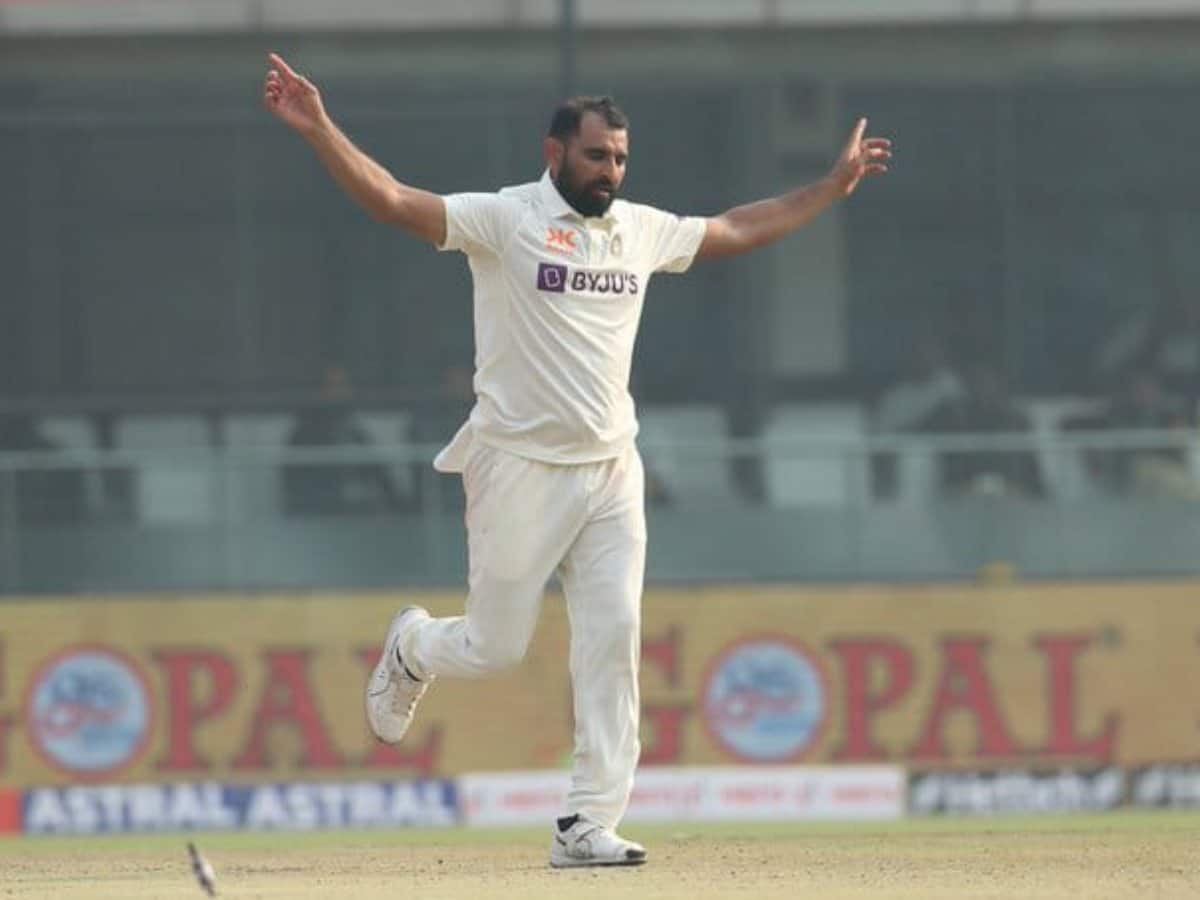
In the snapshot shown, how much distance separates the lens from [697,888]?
8898 millimetres

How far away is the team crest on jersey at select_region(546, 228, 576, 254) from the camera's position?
9367 millimetres

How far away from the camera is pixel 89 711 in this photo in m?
17.0

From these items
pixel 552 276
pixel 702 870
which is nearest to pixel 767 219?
pixel 552 276

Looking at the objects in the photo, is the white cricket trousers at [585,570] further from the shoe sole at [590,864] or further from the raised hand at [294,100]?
the raised hand at [294,100]

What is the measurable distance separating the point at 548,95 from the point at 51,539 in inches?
171

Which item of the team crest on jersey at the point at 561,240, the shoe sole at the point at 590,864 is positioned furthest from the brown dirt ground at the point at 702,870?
the team crest on jersey at the point at 561,240

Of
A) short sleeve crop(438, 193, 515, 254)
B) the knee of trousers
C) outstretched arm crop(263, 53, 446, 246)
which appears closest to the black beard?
short sleeve crop(438, 193, 515, 254)

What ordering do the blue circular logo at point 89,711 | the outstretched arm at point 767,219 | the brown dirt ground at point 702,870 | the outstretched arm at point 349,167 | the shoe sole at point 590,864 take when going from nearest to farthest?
1. the brown dirt ground at point 702,870
2. the outstretched arm at point 349,167
3. the shoe sole at point 590,864
4. the outstretched arm at point 767,219
5. the blue circular logo at point 89,711

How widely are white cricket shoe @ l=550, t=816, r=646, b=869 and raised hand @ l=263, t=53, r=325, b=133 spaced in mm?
1964

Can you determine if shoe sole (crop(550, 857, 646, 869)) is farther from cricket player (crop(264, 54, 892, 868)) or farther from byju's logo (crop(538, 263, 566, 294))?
byju's logo (crop(538, 263, 566, 294))

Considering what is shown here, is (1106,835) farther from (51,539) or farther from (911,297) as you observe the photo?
(911,297)

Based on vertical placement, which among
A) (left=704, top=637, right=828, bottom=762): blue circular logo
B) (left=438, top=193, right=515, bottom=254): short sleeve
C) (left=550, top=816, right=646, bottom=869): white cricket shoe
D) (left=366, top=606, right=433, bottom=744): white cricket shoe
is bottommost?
(left=704, top=637, right=828, bottom=762): blue circular logo

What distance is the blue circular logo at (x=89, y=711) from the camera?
55.6 ft

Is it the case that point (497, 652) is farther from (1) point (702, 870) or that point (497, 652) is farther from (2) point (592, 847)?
(1) point (702, 870)
